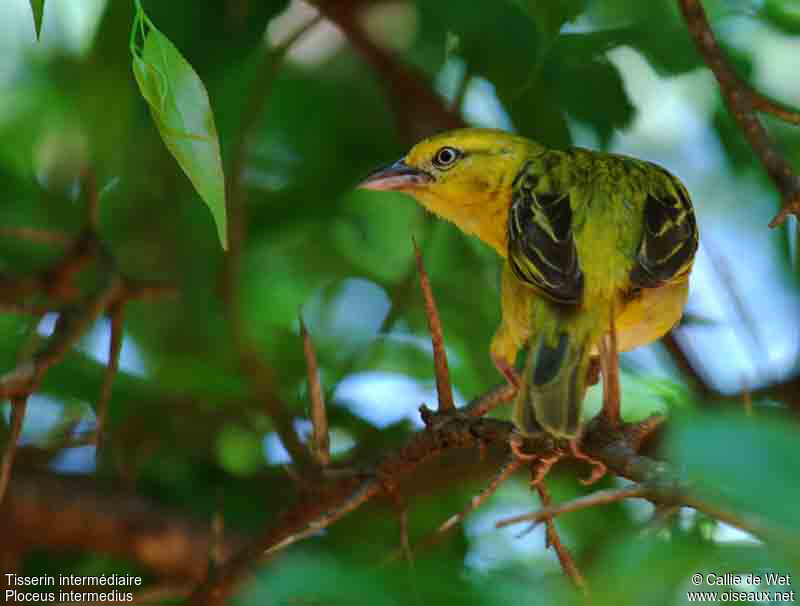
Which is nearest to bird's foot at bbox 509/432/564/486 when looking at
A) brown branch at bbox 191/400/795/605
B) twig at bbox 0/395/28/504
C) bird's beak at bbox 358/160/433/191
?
brown branch at bbox 191/400/795/605

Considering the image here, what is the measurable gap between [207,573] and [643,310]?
1426 millimetres

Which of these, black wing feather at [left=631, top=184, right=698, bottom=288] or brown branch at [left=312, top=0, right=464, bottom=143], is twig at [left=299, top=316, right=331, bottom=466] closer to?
black wing feather at [left=631, top=184, right=698, bottom=288]

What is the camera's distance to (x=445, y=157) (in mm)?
4477

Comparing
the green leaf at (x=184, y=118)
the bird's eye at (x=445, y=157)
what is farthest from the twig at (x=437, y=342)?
the bird's eye at (x=445, y=157)

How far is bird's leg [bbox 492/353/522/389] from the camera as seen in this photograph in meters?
3.22

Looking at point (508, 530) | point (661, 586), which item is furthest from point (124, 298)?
point (661, 586)

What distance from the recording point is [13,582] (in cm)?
352

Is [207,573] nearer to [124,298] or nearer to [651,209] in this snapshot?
[124,298]

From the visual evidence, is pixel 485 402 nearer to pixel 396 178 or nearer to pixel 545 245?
pixel 545 245

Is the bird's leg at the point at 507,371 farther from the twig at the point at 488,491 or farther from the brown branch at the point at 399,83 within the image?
the brown branch at the point at 399,83

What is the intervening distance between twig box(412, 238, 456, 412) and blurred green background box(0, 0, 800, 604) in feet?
1.26

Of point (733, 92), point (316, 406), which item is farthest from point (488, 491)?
point (733, 92)

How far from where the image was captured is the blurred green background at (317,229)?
11.7 ft

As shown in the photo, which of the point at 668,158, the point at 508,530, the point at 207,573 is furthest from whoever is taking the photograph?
the point at 668,158
